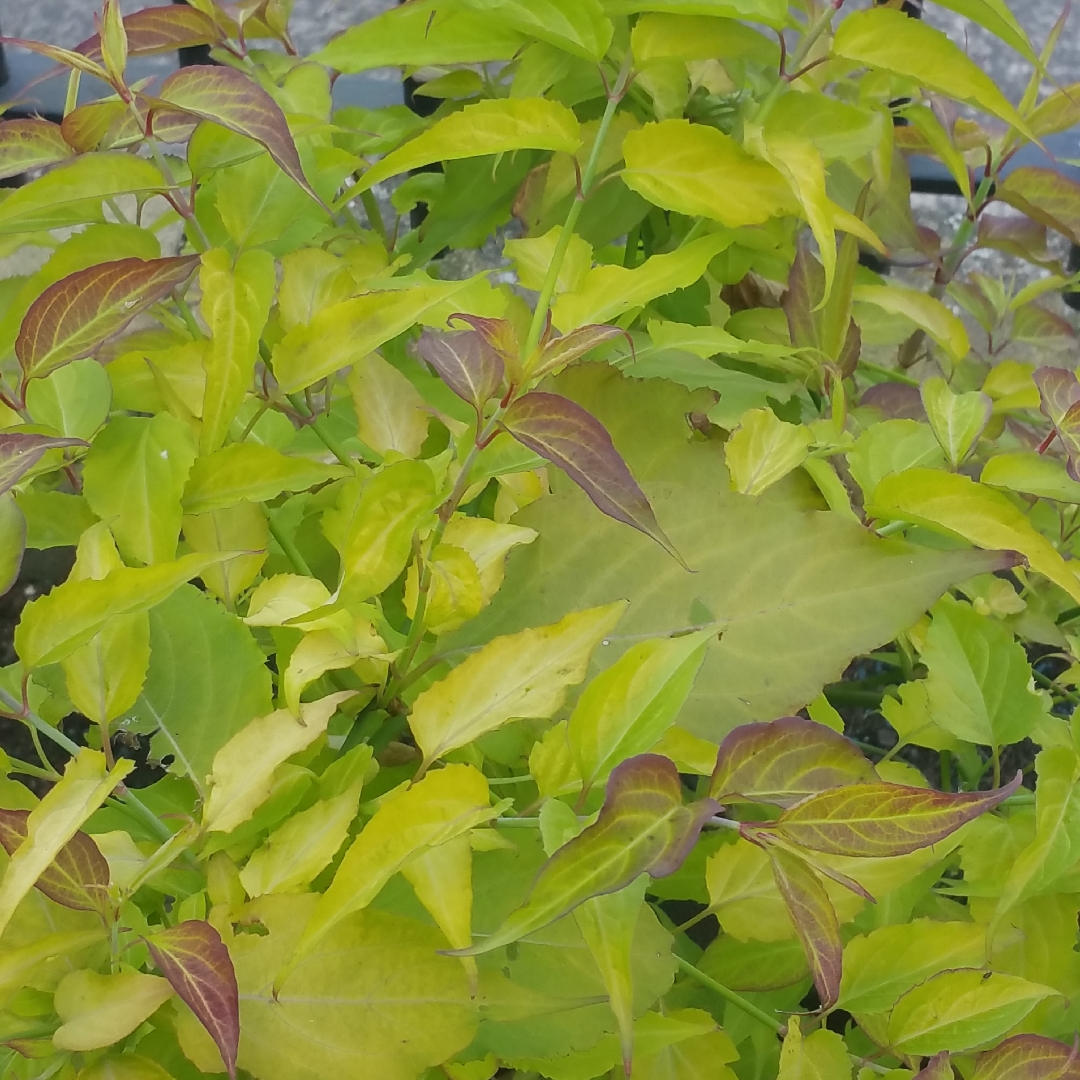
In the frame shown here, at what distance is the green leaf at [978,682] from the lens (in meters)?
0.37

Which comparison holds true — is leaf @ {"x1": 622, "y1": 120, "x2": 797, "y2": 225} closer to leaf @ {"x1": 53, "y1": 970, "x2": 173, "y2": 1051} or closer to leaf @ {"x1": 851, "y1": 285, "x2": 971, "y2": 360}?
leaf @ {"x1": 851, "y1": 285, "x2": 971, "y2": 360}

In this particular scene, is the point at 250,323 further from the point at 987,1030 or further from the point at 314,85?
the point at 987,1030

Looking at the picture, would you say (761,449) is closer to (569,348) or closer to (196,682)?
(569,348)

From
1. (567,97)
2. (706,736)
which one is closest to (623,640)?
(706,736)

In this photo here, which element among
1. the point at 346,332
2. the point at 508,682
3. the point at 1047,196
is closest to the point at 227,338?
the point at 346,332

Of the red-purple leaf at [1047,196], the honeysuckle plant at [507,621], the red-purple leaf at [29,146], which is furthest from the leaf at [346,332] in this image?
the red-purple leaf at [1047,196]

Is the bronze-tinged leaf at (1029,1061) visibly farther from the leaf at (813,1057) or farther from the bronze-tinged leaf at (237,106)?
the bronze-tinged leaf at (237,106)

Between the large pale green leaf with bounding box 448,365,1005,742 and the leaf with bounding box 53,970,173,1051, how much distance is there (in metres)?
0.13

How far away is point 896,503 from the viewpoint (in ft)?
1.01

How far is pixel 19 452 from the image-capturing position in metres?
0.26

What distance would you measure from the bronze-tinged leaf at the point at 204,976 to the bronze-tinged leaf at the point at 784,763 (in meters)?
0.12

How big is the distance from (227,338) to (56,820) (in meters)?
0.15

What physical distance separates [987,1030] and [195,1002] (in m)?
0.23

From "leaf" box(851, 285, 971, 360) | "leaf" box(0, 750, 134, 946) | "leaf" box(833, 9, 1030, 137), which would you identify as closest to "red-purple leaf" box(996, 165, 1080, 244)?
"leaf" box(851, 285, 971, 360)
